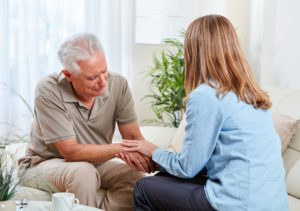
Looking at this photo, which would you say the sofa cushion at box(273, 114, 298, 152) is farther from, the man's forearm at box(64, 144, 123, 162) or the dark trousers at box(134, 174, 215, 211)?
the man's forearm at box(64, 144, 123, 162)

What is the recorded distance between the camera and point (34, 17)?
3598 mm

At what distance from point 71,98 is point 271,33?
1724 millimetres

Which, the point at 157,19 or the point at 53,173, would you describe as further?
the point at 157,19

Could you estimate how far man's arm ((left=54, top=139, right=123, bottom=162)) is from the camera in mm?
2334

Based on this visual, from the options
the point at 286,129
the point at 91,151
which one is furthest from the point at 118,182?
the point at 286,129

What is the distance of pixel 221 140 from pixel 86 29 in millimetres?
2210

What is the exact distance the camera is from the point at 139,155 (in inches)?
90.8

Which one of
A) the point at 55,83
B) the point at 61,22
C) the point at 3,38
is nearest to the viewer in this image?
the point at 55,83

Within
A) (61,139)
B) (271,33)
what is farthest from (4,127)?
(271,33)

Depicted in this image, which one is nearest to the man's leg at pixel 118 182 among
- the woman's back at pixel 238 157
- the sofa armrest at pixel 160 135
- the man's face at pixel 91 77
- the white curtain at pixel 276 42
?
the man's face at pixel 91 77

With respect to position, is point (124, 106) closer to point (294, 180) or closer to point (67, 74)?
point (67, 74)

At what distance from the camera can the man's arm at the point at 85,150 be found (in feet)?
7.66

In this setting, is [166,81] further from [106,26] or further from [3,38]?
[3,38]

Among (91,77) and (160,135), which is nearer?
(91,77)
